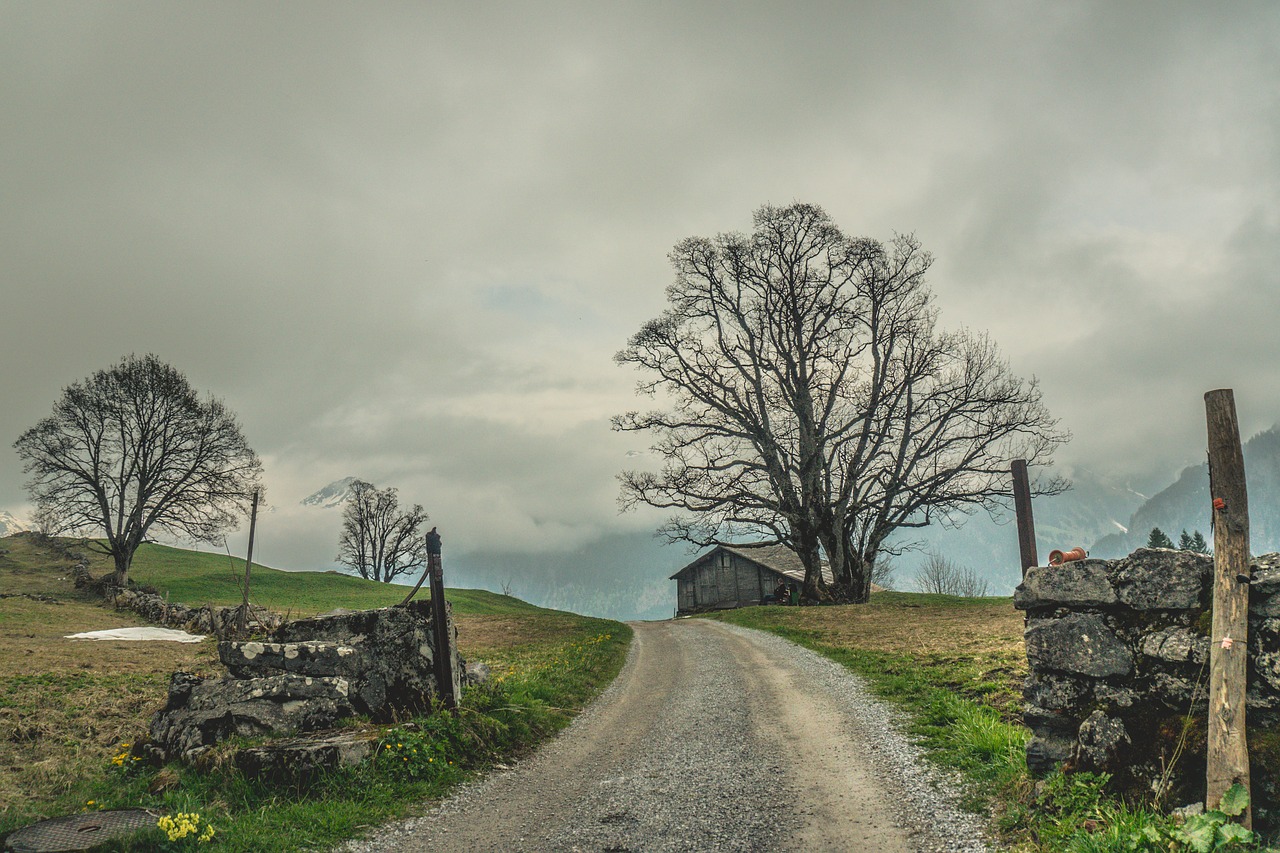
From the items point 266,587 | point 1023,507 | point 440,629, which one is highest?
point 1023,507

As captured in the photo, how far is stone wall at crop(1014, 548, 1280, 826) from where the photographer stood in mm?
5746

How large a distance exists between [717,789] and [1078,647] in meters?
4.26

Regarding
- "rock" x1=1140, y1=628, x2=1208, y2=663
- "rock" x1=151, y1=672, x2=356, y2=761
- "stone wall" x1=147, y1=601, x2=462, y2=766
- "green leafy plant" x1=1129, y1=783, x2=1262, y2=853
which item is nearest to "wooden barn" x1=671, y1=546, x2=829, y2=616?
"stone wall" x1=147, y1=601, x2=462, y2=766

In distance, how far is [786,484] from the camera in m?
35.5

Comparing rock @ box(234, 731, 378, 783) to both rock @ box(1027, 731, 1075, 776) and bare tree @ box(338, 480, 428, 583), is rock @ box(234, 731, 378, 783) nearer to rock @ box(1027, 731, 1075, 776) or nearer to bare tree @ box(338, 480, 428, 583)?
rock @ box(1027, 731, 1075, 776)

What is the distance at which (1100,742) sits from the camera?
6.38 meters

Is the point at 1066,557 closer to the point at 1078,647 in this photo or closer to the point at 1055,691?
the point at 1078,647

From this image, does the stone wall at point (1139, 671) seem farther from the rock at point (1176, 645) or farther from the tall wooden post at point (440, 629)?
the tall wooden post at point (440, 629)

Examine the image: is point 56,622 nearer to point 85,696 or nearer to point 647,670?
point 85,696

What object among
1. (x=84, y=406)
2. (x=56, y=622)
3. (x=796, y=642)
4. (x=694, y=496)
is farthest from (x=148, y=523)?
(x=796, y=642)

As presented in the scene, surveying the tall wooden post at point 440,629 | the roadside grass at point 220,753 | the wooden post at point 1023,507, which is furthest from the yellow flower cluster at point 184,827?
the wooden post at point 1023,507

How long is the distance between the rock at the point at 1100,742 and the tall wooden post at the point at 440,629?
8466 mm

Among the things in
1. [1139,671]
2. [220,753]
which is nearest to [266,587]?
[220,753]

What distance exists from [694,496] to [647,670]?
676 inches
